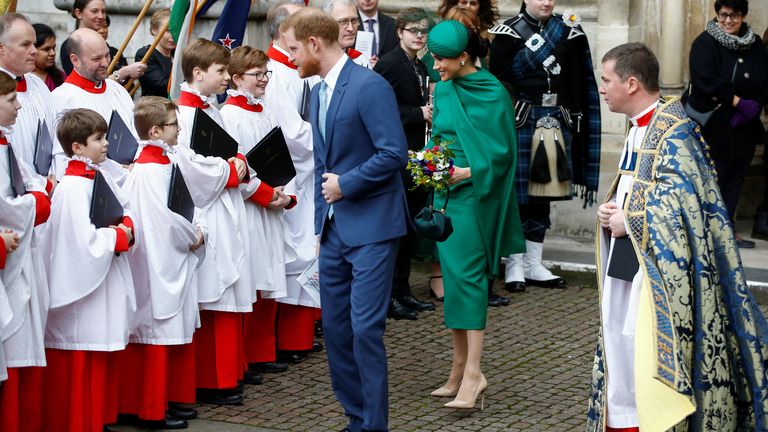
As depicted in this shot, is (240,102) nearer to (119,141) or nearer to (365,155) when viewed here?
(119,141)

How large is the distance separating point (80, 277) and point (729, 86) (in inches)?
239

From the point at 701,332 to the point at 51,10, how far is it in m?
9.62

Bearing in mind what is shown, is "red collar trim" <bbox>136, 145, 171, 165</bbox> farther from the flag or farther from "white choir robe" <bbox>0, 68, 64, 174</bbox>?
the flag

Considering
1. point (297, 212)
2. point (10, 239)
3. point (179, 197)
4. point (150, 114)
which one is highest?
point (150, 114)

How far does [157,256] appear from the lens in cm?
707

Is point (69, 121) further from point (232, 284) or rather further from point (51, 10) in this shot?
point (51, 10)

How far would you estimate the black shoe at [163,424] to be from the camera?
7.16 m

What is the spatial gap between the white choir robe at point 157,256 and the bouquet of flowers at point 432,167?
121cm

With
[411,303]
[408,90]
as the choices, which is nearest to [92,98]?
[408,90]

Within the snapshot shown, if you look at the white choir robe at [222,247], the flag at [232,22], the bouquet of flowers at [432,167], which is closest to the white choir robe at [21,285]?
the white choir robe at [222,247]

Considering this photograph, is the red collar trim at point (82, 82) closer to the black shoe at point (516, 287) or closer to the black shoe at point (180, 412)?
the black shoe at point (180, 412)

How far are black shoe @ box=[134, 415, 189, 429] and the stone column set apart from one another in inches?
233

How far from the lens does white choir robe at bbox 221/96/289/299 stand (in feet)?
26.3

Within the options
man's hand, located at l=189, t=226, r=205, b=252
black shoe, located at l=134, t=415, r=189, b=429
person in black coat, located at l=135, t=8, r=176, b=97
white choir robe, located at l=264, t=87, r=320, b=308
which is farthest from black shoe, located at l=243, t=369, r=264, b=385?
person in black coat, located at l=135, t=8, r=176, b=97
